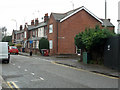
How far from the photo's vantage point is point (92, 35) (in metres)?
16.6

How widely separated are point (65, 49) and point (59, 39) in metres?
1.95

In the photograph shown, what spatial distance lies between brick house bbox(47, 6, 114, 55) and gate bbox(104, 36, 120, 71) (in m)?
16.6

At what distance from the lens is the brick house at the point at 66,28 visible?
32062 mm

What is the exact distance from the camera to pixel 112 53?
14.7m

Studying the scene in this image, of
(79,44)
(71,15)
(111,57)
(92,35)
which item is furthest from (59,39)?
(111,57)

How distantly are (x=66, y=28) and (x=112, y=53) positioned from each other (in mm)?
18446

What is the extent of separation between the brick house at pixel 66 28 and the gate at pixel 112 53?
16.6 meters

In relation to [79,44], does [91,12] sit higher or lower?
higher

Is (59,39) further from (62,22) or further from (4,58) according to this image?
(4,58)

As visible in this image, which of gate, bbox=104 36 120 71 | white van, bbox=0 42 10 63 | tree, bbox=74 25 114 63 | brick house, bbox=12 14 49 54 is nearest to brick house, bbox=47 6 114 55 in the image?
brick house, bbox=12 14 49 54

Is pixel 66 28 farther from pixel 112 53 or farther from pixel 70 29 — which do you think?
pixel 112 53

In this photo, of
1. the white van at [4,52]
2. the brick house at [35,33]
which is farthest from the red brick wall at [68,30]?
the white van at [4,52]

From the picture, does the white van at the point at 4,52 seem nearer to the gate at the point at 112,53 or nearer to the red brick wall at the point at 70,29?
the gate at the point at 112,53

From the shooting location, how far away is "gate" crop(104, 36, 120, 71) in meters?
13.9
